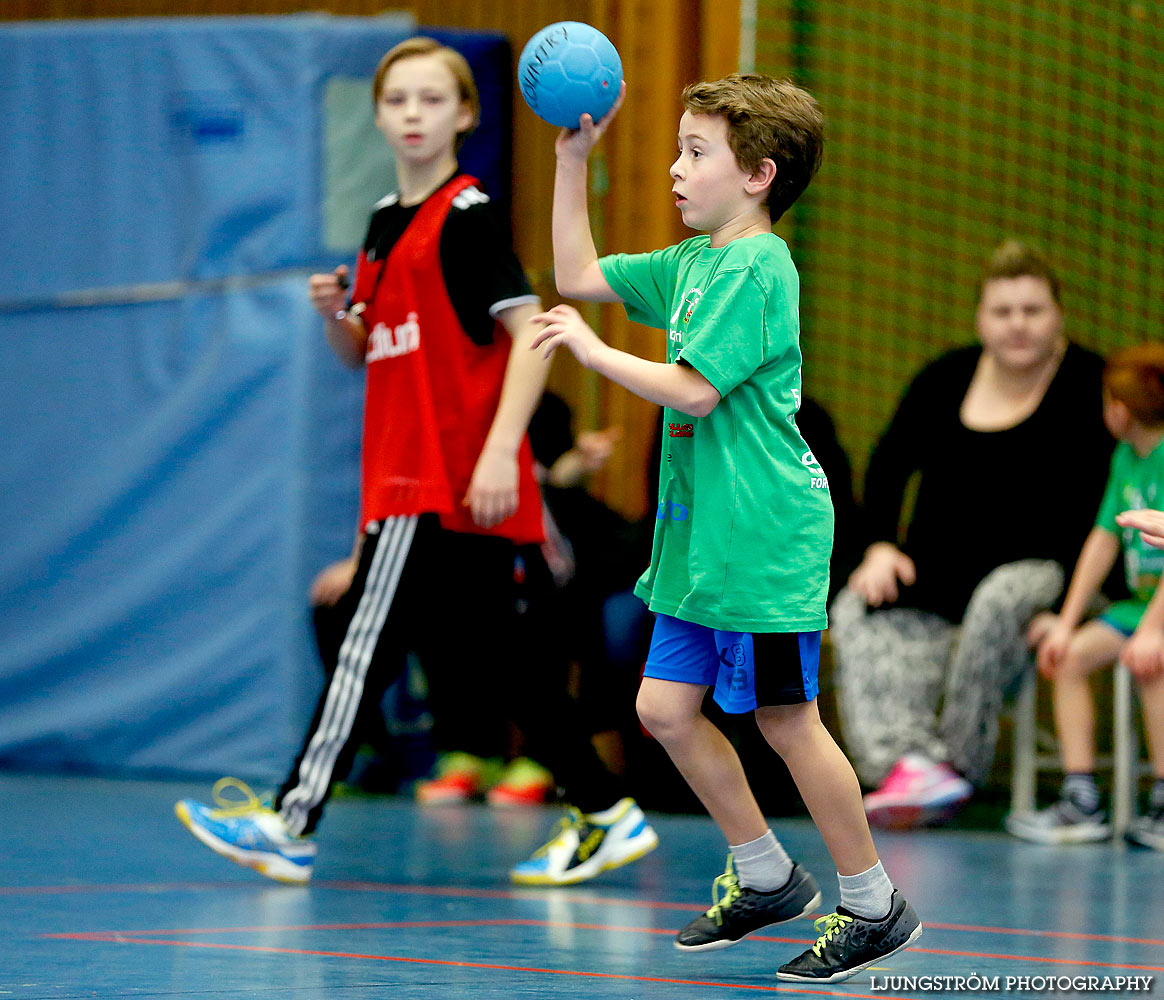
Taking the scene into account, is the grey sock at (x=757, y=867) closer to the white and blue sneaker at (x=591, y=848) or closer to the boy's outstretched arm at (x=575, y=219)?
the white and blue sneaker at (x=591, y=848)

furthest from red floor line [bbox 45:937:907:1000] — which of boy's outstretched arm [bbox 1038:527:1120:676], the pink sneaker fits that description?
boy's outstretched arm [bbox 1038:527:1120:676]

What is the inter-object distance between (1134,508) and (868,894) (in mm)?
2432

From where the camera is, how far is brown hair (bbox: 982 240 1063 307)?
4.93 meters

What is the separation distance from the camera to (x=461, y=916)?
3.07 m

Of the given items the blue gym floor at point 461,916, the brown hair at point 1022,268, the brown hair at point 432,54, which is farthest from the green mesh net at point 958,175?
the brown hair at point 432,54

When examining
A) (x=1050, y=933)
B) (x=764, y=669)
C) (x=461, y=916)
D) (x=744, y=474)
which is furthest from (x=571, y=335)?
(x=1050, y=933)

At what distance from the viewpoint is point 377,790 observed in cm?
553

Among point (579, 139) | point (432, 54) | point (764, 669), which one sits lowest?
point (764, 669)

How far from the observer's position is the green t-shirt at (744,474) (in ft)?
8.27

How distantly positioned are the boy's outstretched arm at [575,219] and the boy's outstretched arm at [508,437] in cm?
55

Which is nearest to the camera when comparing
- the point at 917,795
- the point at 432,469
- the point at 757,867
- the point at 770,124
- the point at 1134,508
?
the point at 770,124

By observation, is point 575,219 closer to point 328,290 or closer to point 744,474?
point 744,474

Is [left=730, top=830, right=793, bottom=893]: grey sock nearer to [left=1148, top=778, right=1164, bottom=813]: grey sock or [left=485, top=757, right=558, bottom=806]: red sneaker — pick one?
[left=1148, top=778, right=1164, bottom=813]: grey sock

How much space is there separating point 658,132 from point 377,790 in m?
2.46
